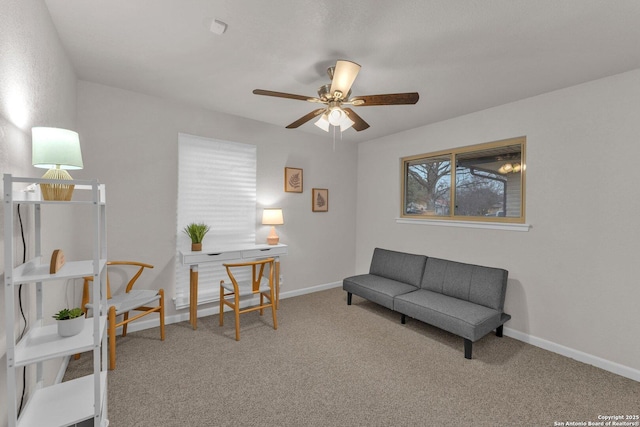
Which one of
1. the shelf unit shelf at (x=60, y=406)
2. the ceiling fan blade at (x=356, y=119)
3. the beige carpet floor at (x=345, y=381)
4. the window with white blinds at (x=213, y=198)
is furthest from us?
the window with white blinds at (x=213, y=198)

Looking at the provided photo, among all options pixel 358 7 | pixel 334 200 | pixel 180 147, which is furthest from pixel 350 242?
pixel 358 7

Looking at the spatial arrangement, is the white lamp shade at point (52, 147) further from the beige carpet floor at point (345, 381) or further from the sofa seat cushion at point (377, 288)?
the sofa seat cushion at point (377, 288)

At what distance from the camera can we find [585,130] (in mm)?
2525

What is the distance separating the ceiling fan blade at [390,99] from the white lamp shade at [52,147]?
1.80 m

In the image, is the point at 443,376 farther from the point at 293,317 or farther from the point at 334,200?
the point at 334,200

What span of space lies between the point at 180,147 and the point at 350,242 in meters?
3.00

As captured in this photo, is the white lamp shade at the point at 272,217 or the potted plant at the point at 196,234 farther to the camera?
the white lamp shade at the point at 272,217

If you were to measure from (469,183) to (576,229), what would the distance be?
117cm

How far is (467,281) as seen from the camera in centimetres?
309

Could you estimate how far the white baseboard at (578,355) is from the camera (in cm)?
229

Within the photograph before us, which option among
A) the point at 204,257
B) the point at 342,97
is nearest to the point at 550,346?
the point at 342,97

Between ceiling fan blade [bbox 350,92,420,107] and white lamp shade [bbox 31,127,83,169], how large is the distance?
180 cm

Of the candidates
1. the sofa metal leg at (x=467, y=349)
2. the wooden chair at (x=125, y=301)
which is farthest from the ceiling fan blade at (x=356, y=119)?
the wooden chair at (x=125, y=301)

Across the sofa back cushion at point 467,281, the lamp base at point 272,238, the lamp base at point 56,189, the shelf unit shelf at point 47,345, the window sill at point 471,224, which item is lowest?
the sofa back cushion at point 467,281
